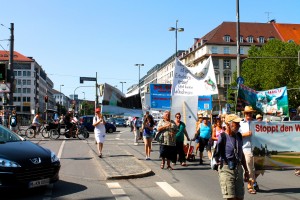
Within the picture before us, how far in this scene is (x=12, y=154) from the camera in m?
8.08

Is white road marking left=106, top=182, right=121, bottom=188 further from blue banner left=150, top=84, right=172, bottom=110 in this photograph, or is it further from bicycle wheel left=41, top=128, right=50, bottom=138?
bicycle wheel left=41, top=128, right=50, bottom=138

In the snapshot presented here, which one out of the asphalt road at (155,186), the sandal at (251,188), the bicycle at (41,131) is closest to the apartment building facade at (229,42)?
the bicycle at (41,131)

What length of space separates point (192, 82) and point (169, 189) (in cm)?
655

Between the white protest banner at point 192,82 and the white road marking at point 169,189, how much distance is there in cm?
553

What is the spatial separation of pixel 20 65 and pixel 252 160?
443 ft

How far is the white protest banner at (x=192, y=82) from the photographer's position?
1513 cm

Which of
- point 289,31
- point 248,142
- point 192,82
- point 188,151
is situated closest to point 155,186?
point 248,142

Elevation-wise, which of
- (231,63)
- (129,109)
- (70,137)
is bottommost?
(70,137)

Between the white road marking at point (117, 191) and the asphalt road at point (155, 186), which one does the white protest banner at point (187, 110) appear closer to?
the asphalt road at point (155, 186)

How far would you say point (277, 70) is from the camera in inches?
2697

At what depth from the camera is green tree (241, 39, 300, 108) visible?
68438mm

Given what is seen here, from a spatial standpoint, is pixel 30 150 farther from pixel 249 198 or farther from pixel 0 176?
pixel 249 198

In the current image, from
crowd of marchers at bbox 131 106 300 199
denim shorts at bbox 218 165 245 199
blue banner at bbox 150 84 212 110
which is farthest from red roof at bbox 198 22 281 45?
denim shorts at bbox 218 165 245 199

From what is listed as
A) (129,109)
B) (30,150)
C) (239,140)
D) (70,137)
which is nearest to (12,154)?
(30,150)
